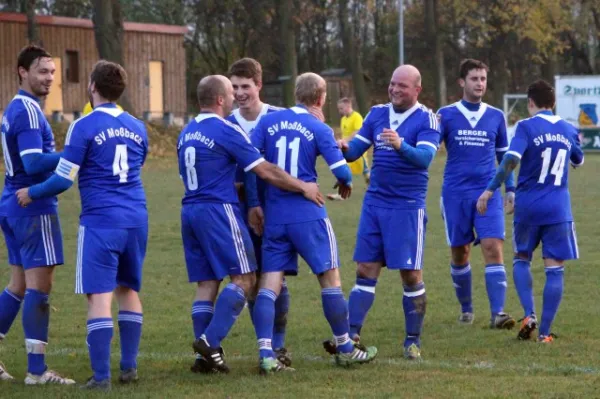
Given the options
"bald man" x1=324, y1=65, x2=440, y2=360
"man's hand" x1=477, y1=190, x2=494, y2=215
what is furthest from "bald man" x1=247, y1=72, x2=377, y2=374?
"man's hand" x1=477, y1=190, x2=494, y2=215

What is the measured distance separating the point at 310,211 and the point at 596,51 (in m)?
64.8

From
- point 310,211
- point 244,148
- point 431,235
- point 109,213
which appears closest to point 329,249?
point 310,211

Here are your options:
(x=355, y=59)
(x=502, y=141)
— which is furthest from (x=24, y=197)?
(x=355, y=59)

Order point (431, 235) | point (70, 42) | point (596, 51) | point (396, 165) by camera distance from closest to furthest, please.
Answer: point (396, 165)
point (431, 235)
point (70, 42)
point (596, 51)

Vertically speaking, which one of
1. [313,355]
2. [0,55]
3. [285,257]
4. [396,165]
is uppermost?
[0,55]

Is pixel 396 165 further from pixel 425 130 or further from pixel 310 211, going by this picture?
pixel 310 211

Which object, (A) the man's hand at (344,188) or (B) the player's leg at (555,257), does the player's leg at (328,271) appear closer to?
(A) the man's hand at (344,188)

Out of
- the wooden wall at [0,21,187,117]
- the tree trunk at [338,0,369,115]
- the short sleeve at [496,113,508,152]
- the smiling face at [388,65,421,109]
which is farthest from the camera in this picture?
the tree trunk at [338,0,369,115]

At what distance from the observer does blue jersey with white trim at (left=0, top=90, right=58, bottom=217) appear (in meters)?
7.68

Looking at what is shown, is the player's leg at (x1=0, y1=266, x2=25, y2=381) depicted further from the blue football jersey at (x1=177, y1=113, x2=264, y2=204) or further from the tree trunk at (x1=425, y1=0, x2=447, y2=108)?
the tree trunk at (x1=425, y1=0, x2=447, y2=108)

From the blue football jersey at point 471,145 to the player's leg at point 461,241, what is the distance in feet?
0.36

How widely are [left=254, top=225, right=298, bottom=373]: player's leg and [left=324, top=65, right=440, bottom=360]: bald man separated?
80 centimetres

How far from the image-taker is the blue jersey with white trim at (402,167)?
28.2ft

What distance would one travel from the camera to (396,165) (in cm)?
869
